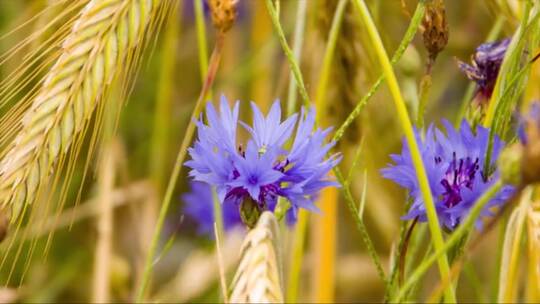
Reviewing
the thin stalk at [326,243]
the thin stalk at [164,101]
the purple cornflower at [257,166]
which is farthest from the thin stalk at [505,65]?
the thin stalk at [164,101]

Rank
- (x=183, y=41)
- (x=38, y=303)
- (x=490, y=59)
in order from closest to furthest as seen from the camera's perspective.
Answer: (x=490, y=59) → (x=38, y=303) → (x=183, y=41)

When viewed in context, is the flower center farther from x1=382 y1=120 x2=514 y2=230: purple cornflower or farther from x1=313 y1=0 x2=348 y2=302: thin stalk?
x1=313 y1=0 x2=348 y2=302: thin stalk

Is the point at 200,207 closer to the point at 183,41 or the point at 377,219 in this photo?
the point at 377,219

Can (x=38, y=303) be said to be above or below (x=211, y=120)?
below

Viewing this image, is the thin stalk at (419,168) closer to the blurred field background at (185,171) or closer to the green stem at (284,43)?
the green stem at (284,43)

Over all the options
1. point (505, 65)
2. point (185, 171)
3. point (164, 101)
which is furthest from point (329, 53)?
point (185, 171)

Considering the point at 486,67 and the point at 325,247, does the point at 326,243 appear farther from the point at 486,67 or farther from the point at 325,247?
the point at 486,67

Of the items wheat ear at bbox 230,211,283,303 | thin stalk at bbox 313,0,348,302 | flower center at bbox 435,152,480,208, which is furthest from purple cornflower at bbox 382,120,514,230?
thin stalk at bbox 313,0,348,302

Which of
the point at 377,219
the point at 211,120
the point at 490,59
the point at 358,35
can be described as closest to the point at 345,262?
the point at 377,219
